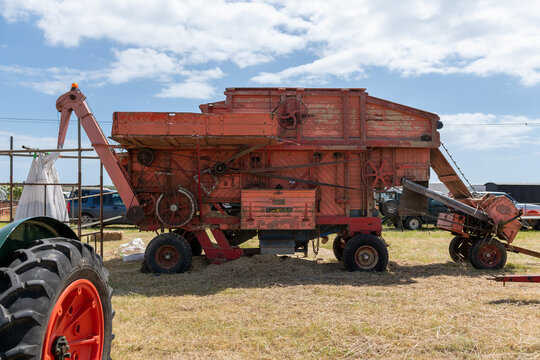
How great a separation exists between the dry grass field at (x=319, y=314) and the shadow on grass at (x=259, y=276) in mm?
21

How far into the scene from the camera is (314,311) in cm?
561

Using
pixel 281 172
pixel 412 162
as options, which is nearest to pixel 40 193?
pixel 281 172

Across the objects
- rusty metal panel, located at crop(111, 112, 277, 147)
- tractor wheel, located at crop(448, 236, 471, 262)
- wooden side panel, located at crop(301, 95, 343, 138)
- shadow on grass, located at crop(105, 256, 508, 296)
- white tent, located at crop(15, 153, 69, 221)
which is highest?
wooden side panel, located at crop(301, 95, 343, 138)

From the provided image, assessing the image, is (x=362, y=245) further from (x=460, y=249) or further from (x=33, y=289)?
(x=33, y=289)

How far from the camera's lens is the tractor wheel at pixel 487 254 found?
914 cm

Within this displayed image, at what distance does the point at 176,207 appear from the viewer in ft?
28.7

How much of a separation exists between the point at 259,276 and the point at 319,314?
9.27 feet

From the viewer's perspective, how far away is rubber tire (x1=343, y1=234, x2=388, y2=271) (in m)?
8.75

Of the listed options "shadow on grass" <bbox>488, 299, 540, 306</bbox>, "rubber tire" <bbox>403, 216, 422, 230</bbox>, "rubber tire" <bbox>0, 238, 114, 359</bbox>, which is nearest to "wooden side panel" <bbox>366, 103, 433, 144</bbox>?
"shadow on grass" <bbox>488, 299, 540, 306</bbox>

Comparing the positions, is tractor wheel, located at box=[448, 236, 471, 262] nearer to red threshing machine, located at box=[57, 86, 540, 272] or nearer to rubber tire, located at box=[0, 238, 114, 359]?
red threshing machine, located at box=[57, 86, 540, 272]

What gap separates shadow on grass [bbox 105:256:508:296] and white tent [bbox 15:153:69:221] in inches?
72.6

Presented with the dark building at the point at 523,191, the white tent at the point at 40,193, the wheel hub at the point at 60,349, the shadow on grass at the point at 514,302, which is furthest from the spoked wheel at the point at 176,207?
the dark building at the point at 523,191

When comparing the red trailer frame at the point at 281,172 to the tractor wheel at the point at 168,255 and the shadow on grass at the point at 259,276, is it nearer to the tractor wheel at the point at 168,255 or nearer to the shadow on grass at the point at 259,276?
the tractor wheel at the point at 168,255

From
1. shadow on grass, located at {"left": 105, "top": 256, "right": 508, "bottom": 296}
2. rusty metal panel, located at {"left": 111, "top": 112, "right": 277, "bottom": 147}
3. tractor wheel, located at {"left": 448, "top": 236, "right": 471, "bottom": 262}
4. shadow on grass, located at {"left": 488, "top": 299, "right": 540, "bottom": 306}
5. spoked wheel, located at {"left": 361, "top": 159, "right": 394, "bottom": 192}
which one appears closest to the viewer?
shadow on grass, located at {"left": 488, "top": 299, "right": 540, "bottom": 306}
